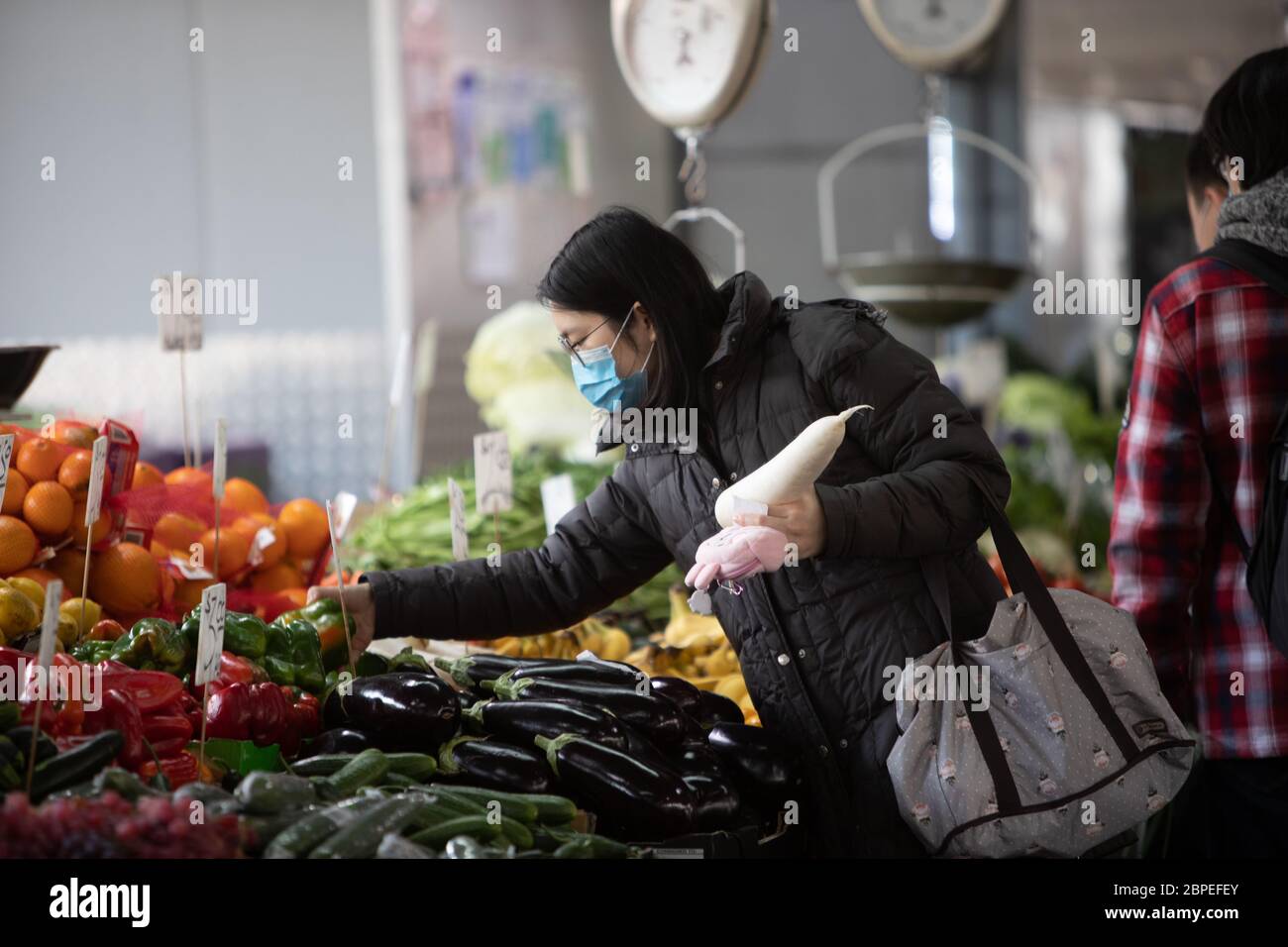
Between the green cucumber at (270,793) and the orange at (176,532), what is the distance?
4.22ft

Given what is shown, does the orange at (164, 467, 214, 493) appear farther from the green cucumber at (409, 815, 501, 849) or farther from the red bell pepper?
the green cucumber at (409, 815, 501, 849)

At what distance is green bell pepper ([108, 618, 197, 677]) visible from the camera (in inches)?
86.8

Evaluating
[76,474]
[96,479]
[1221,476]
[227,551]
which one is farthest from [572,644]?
[1221,476]

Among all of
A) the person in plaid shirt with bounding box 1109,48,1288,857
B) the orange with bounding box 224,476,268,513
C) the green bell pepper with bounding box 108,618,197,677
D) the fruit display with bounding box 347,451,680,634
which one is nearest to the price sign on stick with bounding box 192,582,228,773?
the green bell pepper with bounding box 108,618,197,677

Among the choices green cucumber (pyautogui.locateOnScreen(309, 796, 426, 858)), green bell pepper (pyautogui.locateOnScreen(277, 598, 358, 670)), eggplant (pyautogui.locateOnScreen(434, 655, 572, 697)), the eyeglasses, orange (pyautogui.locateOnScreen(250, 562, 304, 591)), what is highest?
the eyeglasses

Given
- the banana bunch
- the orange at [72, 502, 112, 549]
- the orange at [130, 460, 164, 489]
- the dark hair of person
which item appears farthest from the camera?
the banana bunch

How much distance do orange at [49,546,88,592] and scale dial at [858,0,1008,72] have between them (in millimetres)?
3442

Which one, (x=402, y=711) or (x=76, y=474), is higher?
(x=76, y=474)

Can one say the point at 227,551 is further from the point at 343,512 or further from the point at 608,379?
the point at 608,379

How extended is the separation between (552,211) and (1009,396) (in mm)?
3087

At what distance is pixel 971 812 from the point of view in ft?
6.72

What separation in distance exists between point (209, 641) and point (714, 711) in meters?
0.95

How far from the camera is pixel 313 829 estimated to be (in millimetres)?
1711
